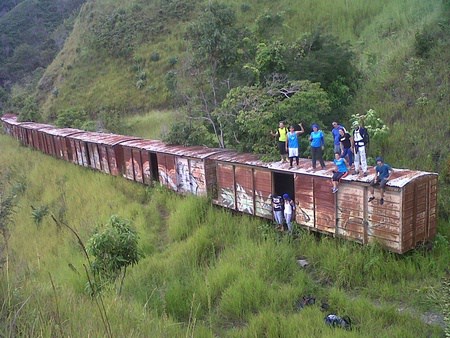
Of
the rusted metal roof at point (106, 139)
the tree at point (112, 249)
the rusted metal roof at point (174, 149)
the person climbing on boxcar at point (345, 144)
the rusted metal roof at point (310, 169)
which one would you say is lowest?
the tree at point (112, 249)

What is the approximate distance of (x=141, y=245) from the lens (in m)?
13.3

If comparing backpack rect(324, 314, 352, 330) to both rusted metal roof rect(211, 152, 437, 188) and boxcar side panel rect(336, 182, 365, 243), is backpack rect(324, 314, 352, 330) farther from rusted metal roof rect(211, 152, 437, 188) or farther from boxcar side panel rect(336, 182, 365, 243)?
rusted metal roof rect(211, 152, 437, 188)

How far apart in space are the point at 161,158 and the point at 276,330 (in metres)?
11.2

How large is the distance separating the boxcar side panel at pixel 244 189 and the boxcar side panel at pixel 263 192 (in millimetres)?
A: 223

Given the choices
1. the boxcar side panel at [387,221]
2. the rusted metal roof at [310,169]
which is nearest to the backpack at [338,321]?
the boxcar side panel at [387,221]

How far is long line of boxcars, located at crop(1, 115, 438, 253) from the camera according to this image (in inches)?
404

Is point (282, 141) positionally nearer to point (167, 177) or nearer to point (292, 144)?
point (292, 144)

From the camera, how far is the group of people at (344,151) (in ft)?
33.6

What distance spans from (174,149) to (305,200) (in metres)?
7.54

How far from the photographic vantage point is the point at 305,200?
12.4m

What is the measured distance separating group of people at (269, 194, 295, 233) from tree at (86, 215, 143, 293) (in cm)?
504

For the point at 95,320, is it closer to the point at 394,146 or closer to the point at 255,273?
the point at 255,273

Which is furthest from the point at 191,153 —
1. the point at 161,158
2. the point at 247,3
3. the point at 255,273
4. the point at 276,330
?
the point at 247,3

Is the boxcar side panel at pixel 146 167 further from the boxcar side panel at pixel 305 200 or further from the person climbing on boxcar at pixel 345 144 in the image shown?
the person climbing on boxcar at pixel 345 144
